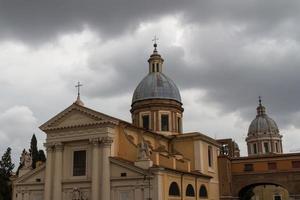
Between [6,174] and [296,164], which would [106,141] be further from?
[296,164]

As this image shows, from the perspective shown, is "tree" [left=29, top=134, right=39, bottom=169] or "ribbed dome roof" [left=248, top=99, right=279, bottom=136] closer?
"tree" [left=29, top=134, right=39, bottom=169]

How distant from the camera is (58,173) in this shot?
117ft

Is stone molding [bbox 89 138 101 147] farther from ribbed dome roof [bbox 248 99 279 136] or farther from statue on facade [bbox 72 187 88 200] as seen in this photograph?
ribbed dome roof [bbox 248 99 279 136]

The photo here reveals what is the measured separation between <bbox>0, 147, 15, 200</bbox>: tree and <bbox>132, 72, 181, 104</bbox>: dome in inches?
618

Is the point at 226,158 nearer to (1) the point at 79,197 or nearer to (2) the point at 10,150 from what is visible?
(1) the point at 79,197

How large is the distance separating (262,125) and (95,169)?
48296mm

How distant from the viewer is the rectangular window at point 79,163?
116 ft

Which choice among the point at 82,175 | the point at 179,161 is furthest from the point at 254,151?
the point at 82,175

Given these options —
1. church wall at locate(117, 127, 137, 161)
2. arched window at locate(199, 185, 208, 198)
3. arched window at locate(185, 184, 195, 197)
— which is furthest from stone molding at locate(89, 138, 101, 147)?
arched window at locate(199, 185, 208, 198)

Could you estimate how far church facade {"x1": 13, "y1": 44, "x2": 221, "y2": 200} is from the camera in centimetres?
3256

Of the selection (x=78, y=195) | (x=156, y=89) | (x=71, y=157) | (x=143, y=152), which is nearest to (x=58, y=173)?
(x=71, y=157)

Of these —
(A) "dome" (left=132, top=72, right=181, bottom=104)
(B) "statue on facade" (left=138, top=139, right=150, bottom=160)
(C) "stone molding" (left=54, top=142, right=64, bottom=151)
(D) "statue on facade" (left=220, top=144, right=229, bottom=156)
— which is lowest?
(B) "statue on facade" (left=138, top=139, right=150, bottom=160)

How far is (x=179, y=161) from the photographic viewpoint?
37000 mm

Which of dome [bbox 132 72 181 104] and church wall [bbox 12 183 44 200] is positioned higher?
dome [bbox 132 72 181 104]
